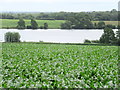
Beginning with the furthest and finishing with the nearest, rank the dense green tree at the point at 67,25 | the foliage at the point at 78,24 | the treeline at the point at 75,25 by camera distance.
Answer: the dense green tree at the point at 67,25 < the foliage at the point at 78,24 < the treeline at the point at 75,25

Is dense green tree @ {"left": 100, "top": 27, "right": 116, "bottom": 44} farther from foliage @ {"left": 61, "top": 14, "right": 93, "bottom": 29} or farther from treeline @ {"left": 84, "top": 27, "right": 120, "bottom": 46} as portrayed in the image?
foliage @ {"left": 61, "top": 14, "right": 93, "bottom": 29}

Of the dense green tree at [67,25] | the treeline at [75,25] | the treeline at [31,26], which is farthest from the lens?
the dense green tree at [67,25]

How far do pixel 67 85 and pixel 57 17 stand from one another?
43.2m

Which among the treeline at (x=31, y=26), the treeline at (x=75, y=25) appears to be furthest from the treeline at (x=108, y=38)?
the treeline at (x=31, y=26)

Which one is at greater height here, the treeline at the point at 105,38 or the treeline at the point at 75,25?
the treeline at the point at 75,25

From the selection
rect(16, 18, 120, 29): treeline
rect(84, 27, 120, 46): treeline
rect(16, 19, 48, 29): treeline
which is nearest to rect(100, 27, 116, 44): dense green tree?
rect(84, 27, 120, 46): treeline

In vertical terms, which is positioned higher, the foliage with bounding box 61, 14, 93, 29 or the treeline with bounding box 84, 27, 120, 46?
the foliage with bounding box 61, 14, 93, 29

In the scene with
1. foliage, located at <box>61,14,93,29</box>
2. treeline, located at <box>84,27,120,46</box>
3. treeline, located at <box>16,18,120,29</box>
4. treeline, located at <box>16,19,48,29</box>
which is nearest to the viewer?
treeline, located at <box>84,27,120,46</box>

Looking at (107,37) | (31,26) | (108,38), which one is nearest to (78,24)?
(31,26)

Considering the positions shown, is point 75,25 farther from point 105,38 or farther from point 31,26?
point 105,38

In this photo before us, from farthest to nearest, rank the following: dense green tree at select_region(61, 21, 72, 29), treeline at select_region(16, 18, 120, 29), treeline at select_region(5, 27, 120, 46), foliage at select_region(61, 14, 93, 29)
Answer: dense green tree at select_region(61, 21, 72, 29)
foliage at select_region(61, 14, 93, 29)
treeline at select_region(16, 18, 120, 29)
treeline at select_region(5, 27, 120, 46)

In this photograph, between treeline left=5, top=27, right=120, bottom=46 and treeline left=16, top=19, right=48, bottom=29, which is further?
treeline left=16, top=19, right=48, bottom=29

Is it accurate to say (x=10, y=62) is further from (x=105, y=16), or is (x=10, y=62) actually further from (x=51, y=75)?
(x=105, y=16)

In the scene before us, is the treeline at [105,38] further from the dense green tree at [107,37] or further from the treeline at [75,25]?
the treeline at [75,25]
